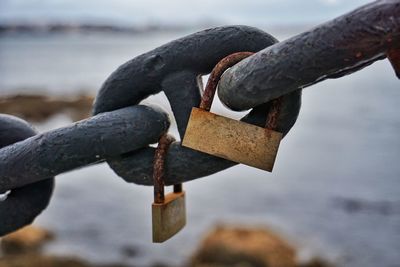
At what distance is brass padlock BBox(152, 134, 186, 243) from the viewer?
3.83ft

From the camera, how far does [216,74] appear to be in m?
1.10

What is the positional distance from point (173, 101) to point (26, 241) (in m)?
9.62

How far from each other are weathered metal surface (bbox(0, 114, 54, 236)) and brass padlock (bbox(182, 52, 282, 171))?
1.34 feet

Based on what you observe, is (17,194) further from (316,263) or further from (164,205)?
(316,263)

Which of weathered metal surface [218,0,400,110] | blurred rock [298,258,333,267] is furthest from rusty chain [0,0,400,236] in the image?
blurred rock [298,258,333,267]

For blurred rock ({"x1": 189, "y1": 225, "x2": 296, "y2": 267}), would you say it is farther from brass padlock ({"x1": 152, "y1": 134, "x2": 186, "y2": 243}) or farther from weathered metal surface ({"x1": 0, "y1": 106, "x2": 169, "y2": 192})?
weathered metal surface ({"x1": 0, "y1": 106, "x2": 169, "y2": 192})

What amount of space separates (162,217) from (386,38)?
0.64 meters

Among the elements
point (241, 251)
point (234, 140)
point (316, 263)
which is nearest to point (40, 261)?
point (241, 251)

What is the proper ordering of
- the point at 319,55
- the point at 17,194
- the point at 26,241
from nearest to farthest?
the point at 319,55 < the point at 17,194 < the point at 26,241

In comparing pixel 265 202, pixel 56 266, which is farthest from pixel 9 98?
pixel 56 266

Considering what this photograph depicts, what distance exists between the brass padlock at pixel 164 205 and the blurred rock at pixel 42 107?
25075 millimetres

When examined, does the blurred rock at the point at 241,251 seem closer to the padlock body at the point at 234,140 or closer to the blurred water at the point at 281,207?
the blurred water at the point at 281,207

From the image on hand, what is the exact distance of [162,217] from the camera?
1267 millimetres

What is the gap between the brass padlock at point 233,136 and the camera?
1080 millimetres
